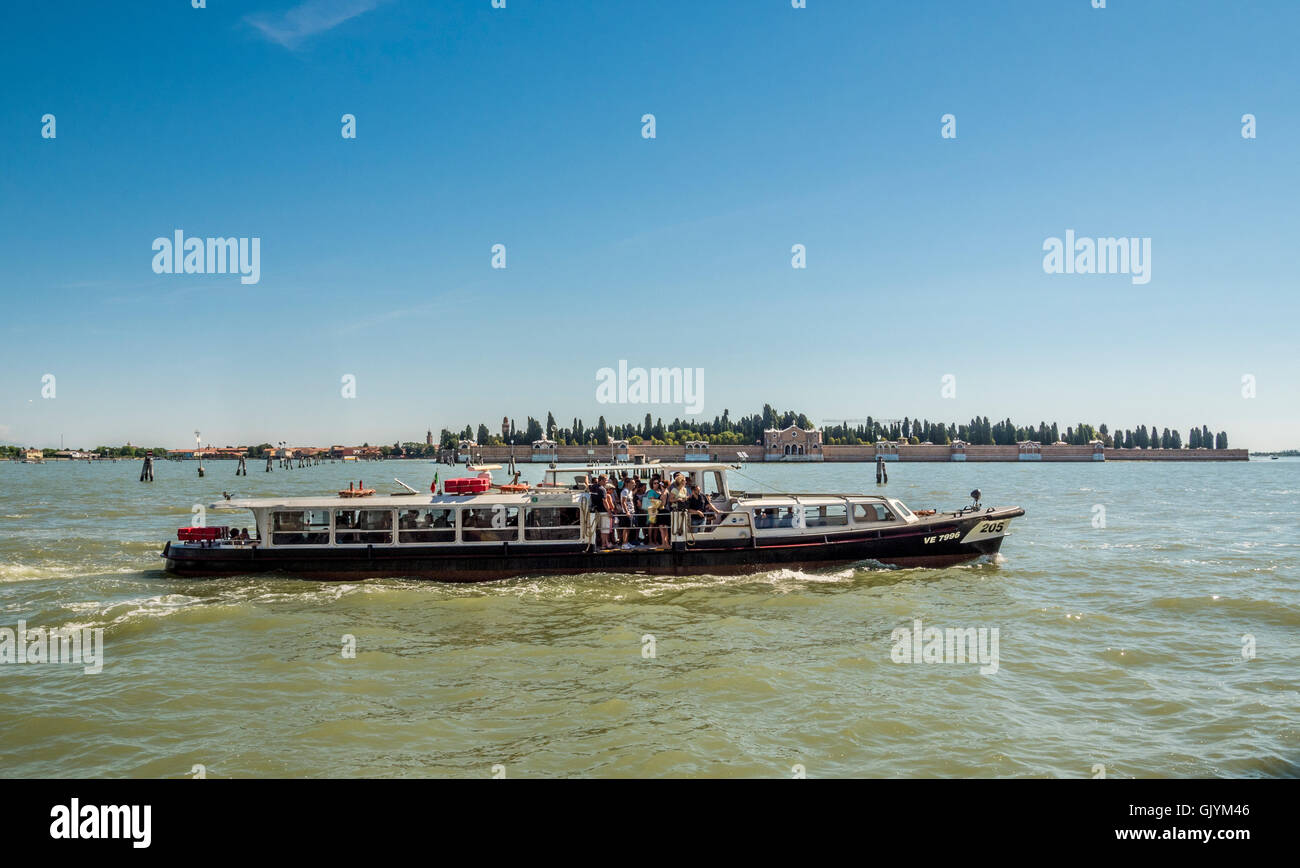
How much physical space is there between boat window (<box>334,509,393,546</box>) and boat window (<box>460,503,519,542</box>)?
2.14 m

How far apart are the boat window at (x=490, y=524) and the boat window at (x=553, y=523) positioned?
397 millimetres

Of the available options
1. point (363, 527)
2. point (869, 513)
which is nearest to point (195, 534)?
point (363, 527)

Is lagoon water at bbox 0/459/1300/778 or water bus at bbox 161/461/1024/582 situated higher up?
water bus at bbox 161/461/1024/582

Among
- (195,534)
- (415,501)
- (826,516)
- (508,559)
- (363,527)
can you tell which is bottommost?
(508,559)

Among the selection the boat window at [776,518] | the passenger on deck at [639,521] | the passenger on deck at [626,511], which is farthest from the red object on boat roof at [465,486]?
the boat window at [776,518]

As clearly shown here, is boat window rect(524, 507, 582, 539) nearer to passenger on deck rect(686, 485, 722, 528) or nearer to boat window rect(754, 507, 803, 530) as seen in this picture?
passenger on deck rect(686, 485, 722, 528)

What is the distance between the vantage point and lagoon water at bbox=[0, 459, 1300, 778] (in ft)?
33.3

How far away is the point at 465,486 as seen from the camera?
76.8 ft

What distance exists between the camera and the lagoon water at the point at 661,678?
1014 cm

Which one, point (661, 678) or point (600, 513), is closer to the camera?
point (661, 678)

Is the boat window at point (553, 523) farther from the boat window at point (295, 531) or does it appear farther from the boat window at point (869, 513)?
the boat window at point (869, 513)

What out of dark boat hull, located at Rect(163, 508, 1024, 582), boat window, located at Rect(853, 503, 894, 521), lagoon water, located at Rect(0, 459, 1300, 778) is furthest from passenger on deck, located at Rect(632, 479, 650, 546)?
boat window, located at Rect(853, 503, 894, 521)

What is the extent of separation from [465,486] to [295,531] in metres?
4.95

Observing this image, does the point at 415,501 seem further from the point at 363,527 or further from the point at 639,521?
the point at 639,521
